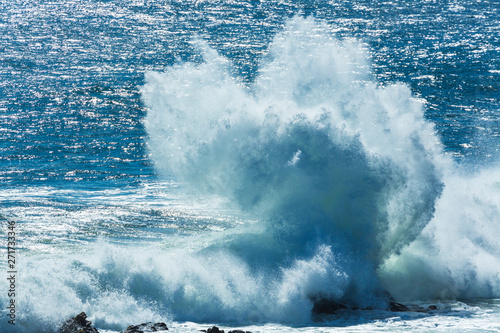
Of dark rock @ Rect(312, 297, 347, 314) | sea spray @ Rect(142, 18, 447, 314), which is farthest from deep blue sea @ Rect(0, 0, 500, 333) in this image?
dark rock @ Rect(312, 297, 347, 314)

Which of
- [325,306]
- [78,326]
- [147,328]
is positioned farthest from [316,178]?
[78,326]

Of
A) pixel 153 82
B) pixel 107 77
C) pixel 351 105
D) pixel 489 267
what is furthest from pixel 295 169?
pixel 107 77

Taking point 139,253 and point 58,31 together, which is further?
point 58,31

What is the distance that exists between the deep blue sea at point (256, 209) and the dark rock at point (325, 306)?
16 cm

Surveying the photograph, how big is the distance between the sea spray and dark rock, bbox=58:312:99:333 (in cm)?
363

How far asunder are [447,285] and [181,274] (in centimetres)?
710

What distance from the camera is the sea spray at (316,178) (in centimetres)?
1730

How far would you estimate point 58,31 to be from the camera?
58.1 meters

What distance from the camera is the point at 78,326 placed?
14430 mm

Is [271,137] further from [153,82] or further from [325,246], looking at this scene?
[153,82]

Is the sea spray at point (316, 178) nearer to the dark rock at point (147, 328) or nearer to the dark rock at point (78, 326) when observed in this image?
the dark rock at point (147, 328)

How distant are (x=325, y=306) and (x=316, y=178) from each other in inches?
153

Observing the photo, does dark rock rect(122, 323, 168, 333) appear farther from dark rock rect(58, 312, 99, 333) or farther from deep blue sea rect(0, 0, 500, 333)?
dark rock rect(58, 312, 99, 333)

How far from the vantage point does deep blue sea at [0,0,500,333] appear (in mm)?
15930
